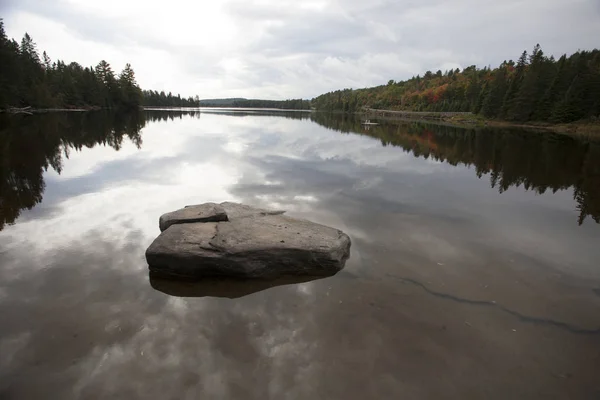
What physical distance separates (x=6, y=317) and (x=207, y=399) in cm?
502

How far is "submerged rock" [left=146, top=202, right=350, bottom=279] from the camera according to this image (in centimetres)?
820

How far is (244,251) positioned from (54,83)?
5074 inches

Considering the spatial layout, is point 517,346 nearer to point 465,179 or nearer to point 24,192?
point 465,179

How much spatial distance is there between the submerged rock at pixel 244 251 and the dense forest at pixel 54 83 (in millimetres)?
67331

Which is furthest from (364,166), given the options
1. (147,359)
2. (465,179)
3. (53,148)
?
(53,148)

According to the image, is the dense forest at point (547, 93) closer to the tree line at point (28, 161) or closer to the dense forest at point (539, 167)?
the dense forest at point (539, 167)

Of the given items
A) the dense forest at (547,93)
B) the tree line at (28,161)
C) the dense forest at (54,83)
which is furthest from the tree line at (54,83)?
the dense forest at (547,93)

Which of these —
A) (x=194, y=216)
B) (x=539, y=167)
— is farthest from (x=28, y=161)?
(x=539, y=167)

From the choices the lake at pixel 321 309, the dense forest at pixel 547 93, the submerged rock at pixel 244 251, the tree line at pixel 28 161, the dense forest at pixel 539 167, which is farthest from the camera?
the dense forest at pixel 547 93

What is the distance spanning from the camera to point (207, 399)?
4801 mm

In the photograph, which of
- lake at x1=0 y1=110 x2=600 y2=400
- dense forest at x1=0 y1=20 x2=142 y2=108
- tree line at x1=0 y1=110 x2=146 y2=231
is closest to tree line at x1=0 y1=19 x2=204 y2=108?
dense forest at x1=0 y1=20 x2=142 y2=108

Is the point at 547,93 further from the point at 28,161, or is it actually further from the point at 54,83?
the point at 54,83

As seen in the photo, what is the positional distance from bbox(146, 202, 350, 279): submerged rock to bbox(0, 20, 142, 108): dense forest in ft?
221

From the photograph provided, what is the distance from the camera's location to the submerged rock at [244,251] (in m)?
8.20
